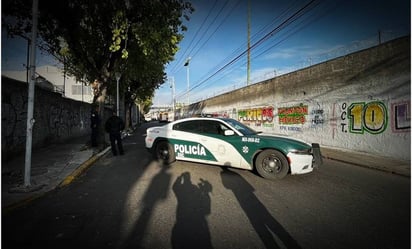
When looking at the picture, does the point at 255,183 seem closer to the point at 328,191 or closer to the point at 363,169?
the point at 328,191

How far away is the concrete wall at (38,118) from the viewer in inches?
272

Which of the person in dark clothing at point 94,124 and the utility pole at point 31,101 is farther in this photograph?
the person in dark clothing at point 94,124

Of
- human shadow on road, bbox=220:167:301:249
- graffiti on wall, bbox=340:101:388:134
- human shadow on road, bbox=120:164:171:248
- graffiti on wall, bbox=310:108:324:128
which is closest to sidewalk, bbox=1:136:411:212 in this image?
A: graffiti on wall, bbox=340:101:388:134

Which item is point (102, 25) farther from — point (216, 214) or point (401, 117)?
point (401, 117)

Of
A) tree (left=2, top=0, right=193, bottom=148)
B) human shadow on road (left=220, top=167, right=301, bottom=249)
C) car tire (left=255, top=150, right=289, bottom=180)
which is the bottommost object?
human shadow on road (left=220, top=167, right=301, bottom=249)

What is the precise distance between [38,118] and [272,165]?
9437mm

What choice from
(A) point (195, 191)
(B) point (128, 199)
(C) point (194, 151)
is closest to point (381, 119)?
(C) point (194, 151)

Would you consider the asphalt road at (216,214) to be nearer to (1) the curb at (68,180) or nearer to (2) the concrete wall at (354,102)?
(1) the curb at (68,180)

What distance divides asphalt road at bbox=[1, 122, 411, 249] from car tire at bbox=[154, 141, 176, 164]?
1196 millimetres

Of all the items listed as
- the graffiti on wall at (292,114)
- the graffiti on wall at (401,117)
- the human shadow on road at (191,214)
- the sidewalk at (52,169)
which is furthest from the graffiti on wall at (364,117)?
the human shadow on road at (191,214)

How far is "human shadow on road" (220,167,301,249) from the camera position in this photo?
2.79m

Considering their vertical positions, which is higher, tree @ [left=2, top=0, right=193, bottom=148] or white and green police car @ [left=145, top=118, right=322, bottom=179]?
tree @ [left=2, top=0, right=193, bottom=148]

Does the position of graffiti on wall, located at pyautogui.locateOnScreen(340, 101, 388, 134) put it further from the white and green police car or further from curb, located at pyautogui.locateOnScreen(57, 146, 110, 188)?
curb, located at pyautogui.locateOnScreen(57, 146, 110, 188)

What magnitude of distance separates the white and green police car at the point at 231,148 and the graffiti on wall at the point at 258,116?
31.8 feet
